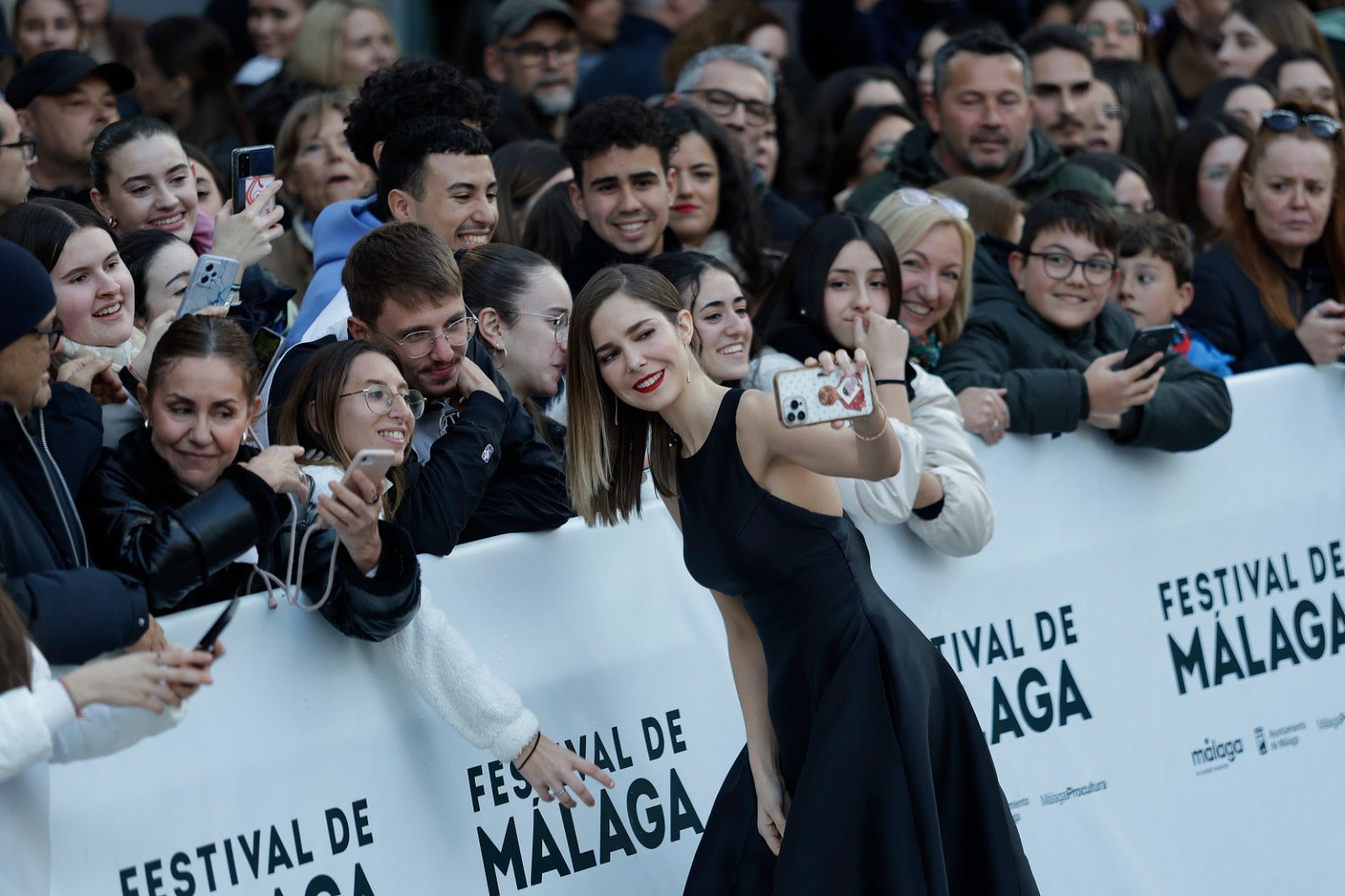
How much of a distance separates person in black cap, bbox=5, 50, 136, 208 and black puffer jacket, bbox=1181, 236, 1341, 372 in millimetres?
3928

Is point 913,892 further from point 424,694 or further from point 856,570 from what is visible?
point 424,694

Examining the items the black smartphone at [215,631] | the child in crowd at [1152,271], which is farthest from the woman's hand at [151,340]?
the child in crowd at [1152,271]

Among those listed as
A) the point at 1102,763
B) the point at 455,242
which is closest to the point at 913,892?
the point at 1102,763

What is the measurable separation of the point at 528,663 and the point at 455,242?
1488 millimetres

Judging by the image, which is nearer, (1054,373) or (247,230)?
(247,230)

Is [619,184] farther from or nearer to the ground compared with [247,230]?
farther from the ground

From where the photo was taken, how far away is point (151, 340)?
4211mm

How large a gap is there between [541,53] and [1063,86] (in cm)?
234

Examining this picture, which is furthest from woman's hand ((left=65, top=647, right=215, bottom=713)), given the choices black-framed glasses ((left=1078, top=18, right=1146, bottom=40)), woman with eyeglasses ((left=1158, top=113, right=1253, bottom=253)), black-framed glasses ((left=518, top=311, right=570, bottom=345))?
black-framed glasses ((left=1078, top=18, right=1146, bottom=40))

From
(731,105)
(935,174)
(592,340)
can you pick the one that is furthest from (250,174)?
(935,174)

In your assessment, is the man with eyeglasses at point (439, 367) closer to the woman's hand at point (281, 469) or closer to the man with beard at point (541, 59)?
the woman's hand at point (281, 469)

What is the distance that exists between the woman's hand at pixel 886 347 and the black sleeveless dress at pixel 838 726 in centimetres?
75

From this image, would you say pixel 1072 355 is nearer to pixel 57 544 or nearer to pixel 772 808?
pixel 772 808

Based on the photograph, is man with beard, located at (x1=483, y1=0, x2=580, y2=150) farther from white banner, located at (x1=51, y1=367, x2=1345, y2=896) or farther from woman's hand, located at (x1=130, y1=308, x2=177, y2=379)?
woman's hand, located at (x1=130, y1=308, x2=177, y2=379)
